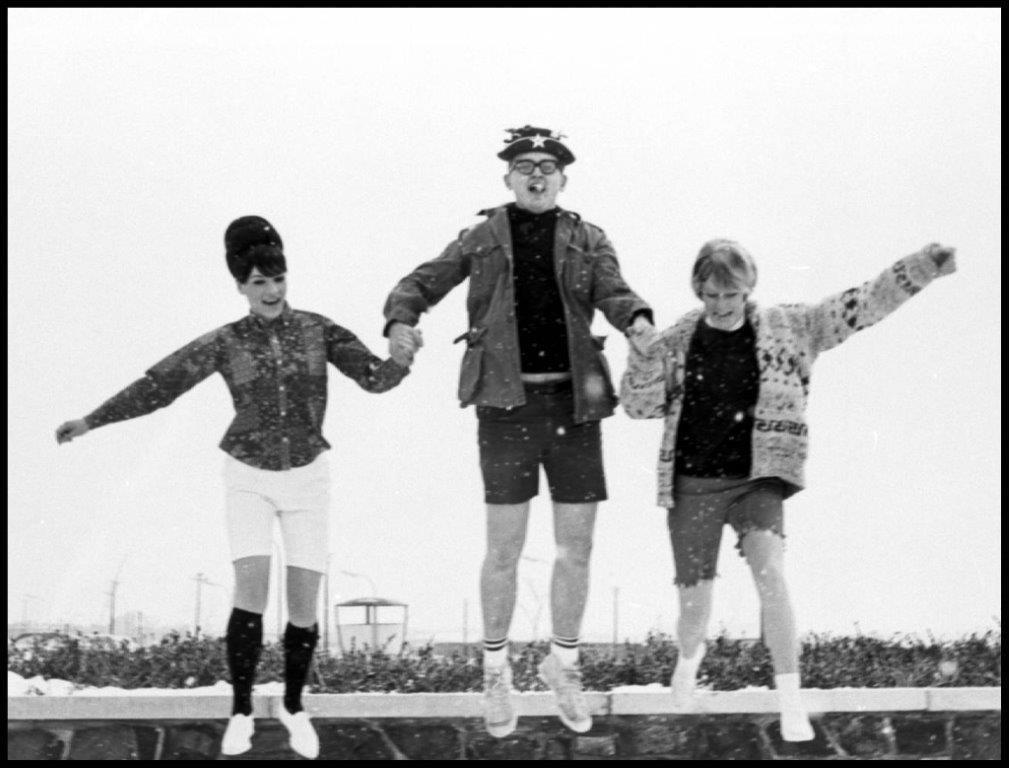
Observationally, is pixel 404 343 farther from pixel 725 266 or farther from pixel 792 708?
pixel 792 708

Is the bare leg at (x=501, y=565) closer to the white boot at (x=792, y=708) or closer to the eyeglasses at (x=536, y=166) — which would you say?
the white boot at (x=792, y=708)

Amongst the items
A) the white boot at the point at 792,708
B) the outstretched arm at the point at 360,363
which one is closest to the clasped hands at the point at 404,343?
the outstretched arm at the point at 360,363

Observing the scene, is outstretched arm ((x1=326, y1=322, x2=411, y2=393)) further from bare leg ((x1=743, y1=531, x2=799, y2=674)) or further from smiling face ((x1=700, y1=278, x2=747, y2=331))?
bare leg ((x1=743, y1=531, x2=799, y2=674))

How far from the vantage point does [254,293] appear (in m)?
5.70

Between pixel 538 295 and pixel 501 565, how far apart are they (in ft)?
3.80

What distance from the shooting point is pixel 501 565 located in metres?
5.47

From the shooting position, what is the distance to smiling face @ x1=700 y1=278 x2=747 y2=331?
5.49 metres

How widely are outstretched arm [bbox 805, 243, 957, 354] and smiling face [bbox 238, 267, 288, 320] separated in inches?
89.7

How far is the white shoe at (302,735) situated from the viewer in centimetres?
542

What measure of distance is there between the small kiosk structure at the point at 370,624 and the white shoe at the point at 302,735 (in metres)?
1.11

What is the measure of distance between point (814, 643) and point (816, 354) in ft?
6.34

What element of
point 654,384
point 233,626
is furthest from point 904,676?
point 233,626

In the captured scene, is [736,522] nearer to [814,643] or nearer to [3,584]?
[814,643]

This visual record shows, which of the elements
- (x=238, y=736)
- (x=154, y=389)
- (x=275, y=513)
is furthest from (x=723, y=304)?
(x=238, y=736)
